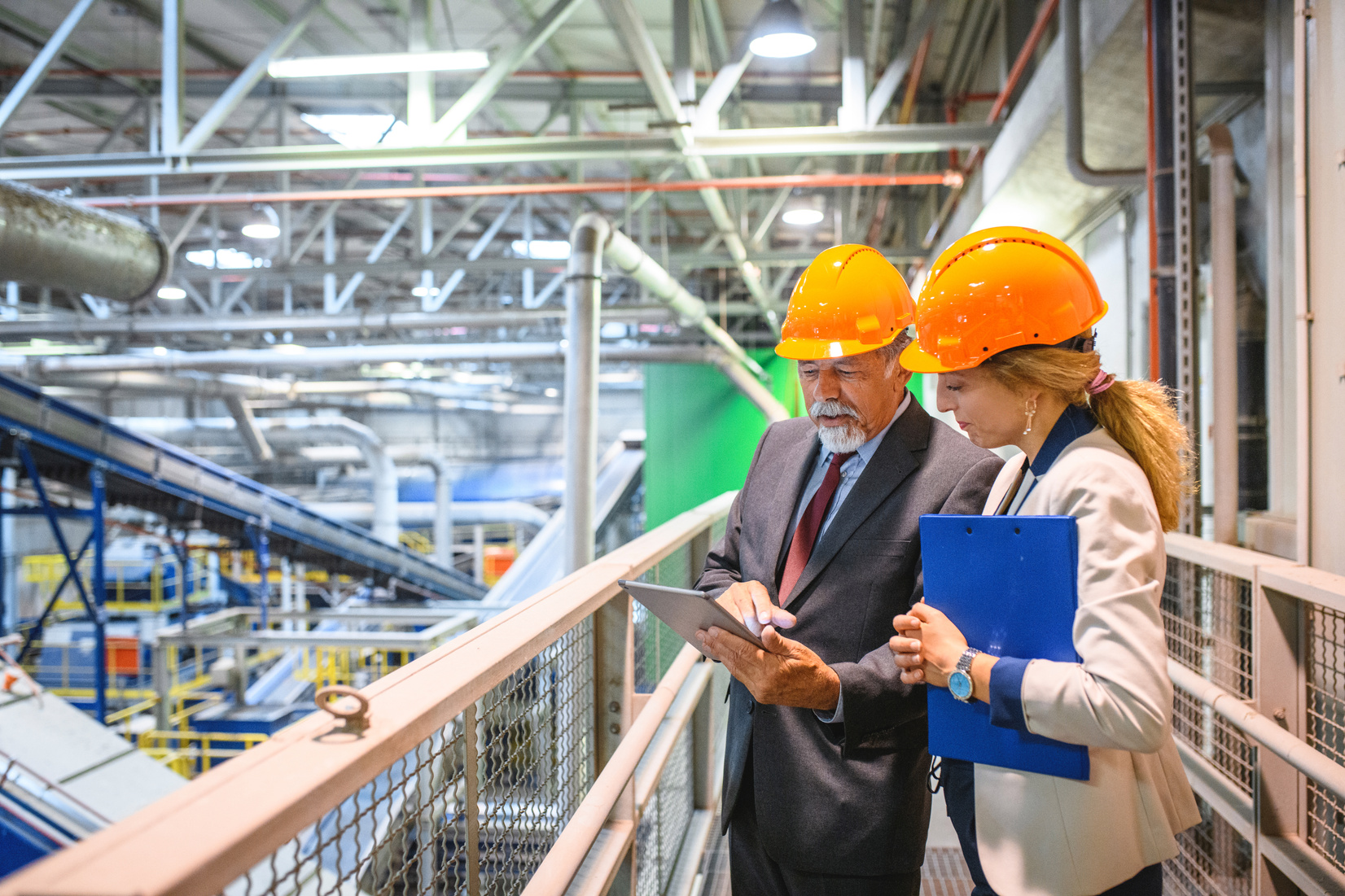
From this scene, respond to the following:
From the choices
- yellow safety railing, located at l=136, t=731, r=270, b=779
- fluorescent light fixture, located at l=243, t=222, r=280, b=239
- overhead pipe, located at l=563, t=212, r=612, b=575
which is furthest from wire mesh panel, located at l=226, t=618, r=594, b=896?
fluorescent light fixture, located at l=243, t=222, r=280, b=239

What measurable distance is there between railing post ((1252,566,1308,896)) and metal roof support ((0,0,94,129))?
5997 millimetres

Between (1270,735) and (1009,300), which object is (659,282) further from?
(1009,300)

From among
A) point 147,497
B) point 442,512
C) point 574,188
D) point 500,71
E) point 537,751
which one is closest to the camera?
point 537,751

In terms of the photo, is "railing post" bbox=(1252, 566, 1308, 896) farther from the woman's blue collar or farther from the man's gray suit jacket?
the woman's blue collar

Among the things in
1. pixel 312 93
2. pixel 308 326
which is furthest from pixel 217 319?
pixel 312 93

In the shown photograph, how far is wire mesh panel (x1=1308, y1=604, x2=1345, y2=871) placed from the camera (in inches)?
74.3

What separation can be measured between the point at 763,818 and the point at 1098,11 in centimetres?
313

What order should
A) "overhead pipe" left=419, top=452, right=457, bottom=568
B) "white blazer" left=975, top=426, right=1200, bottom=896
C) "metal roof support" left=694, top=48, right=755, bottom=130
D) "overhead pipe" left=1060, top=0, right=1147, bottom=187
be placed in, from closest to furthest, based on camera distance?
"white blazer" left=975, top=426, right=1200, bottom=896 < "overhead pipe" left=1060, top=0, right=1147, bottom=187 < "metal roof support" left=694, top=48, right=755, bottom=130 < "overhead pipe" left=419, top=452, right=457, bottom=568

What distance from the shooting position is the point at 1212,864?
8.64ft

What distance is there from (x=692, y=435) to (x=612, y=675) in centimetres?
1014

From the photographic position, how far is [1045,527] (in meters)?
1.11

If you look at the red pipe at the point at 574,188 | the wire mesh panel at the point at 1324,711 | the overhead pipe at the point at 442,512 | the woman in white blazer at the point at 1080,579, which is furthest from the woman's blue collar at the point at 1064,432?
the overhead pipe at the point at 442,512

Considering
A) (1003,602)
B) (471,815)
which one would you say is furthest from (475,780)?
(1003,602)

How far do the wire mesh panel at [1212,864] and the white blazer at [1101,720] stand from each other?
167cm
